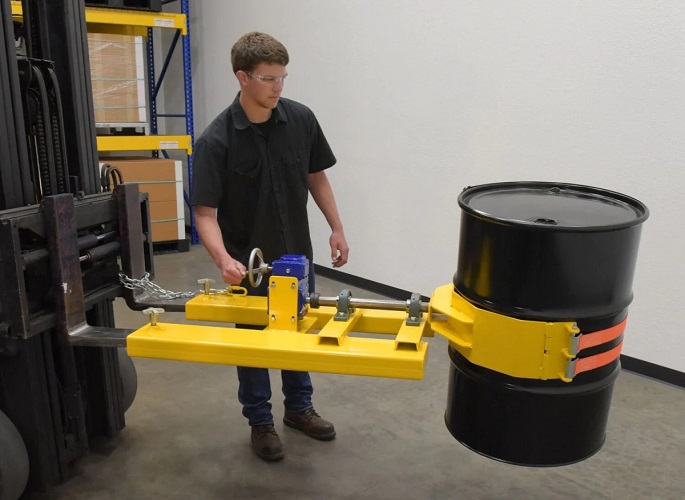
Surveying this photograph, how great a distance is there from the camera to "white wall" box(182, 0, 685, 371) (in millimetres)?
3039

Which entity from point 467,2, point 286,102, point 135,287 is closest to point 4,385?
point 135,287

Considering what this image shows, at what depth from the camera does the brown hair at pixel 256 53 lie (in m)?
2.14

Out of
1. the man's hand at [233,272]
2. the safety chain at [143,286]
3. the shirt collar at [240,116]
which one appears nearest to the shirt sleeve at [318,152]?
the shirt collar at [240,116]

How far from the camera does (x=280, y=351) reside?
4.96 ft

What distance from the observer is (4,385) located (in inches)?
83.6

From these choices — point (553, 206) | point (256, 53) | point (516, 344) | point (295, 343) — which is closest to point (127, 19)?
point (256, 53)

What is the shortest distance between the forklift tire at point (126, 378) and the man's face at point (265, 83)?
127 centimetres

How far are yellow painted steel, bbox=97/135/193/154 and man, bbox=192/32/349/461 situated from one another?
3.44 m

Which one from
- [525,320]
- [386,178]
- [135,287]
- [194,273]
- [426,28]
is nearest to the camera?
[525,320]

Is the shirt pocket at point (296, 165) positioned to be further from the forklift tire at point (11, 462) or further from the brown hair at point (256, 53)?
the forklift tire at point (11, 462)

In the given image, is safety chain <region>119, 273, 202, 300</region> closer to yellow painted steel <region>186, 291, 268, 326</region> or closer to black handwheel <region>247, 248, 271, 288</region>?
yellow painted steel <region>186, 291, 268, 326</region>

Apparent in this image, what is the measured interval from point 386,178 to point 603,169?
164 centimetres

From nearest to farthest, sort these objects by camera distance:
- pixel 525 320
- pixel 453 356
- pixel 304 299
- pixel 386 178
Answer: pixel 525 320 → pixel 453 356 → pixel 304 299 → pixel 386 178

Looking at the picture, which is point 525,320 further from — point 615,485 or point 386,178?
point 386,178
